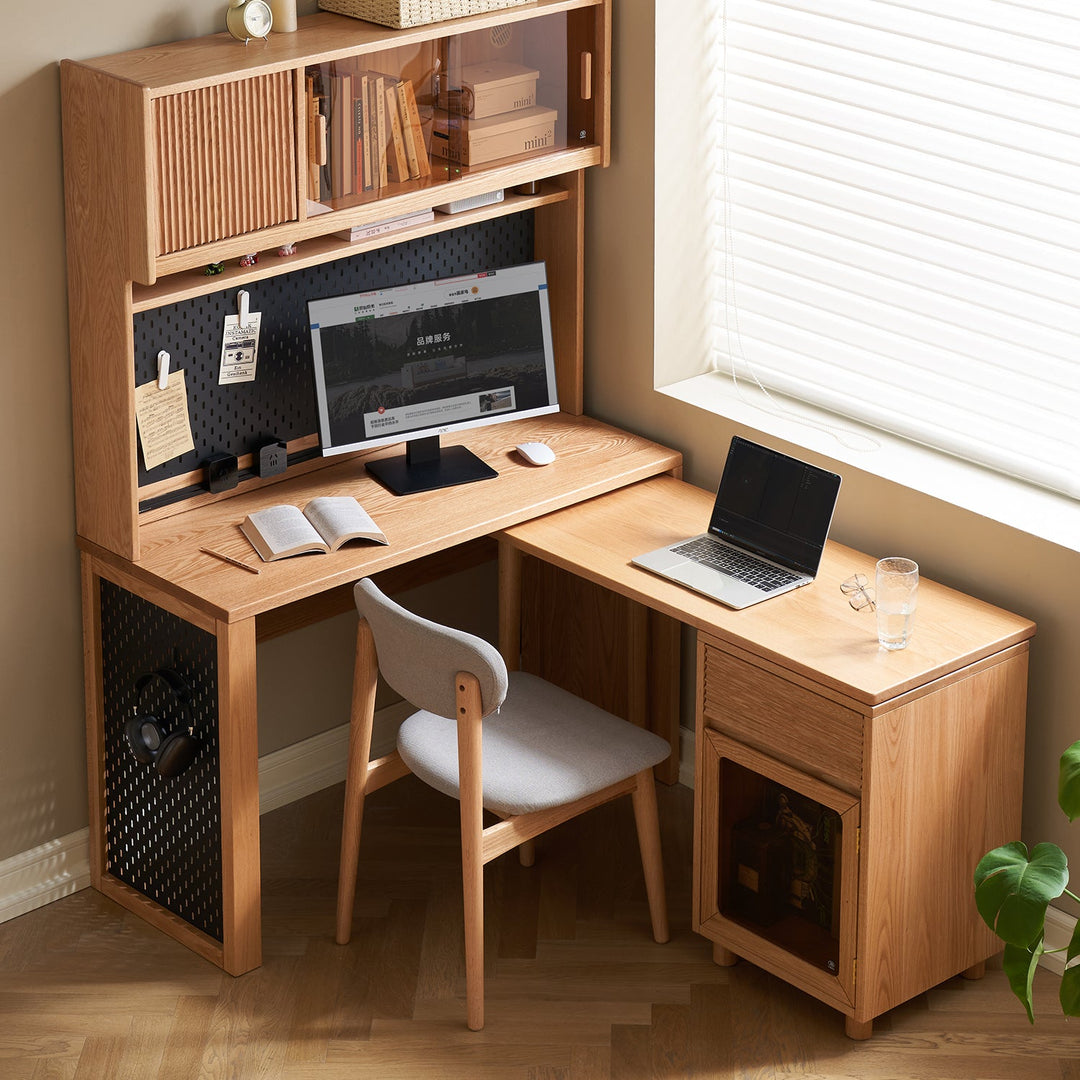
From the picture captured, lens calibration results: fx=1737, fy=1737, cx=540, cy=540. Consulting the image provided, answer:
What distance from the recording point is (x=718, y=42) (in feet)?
12.1

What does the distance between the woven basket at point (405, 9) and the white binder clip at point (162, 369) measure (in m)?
0.74

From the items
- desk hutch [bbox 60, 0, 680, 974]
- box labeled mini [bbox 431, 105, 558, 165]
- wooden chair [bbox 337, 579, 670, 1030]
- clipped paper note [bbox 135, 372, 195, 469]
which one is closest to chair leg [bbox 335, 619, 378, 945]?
wooden chair [bbox 337, 579, 670, 1030]

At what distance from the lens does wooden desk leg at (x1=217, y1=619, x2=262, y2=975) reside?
3.14 meters

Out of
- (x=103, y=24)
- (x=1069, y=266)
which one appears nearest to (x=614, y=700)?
(x=1069, y=266)

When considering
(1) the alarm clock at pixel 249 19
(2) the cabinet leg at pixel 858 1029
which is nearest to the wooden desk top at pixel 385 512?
(1) the alarm clock at pixel 249 19

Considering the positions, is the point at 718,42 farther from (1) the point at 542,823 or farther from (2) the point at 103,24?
(1) the point at 542,823

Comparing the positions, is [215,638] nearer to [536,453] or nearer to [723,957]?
[536,453]

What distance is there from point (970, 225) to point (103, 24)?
5.43 feet

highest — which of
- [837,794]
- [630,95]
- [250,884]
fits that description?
[630,95]

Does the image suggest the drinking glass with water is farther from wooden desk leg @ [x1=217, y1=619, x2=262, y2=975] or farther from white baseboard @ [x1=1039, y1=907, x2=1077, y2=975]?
wooden desk leg @ [x1=217, y1=619, x2=262, y2=975]

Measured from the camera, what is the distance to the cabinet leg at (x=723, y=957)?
338 centimetres

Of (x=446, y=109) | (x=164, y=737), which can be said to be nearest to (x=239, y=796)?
(x=164, y=737)

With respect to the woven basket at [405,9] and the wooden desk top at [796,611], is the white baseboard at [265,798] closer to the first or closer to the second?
the wooden desk top at [796,611]

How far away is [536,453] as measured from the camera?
12.2 feet
